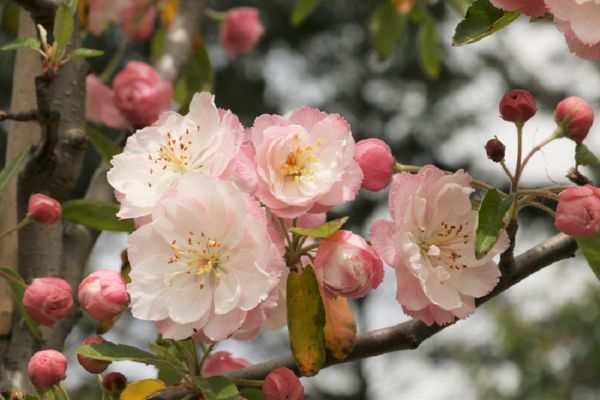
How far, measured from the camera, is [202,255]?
98 centimetres

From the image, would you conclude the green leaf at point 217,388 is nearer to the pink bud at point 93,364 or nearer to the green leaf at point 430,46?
the pink bud at point 93,364

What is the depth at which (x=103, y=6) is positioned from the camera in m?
1.92

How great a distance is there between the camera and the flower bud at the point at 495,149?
1.00 meters

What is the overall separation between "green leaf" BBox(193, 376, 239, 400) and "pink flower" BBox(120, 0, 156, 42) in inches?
54.7

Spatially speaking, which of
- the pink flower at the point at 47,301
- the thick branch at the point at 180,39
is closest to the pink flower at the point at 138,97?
the thick branch at the point at 180,39

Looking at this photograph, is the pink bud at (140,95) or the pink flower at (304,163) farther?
the pink bud at (140,95)

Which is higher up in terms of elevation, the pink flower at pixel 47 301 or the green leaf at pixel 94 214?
the pink flower at pixel 47 301

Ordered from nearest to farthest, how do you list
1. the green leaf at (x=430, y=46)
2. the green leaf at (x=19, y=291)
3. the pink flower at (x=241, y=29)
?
the green leaf at (x=19, y=291)
the green leaf at (x=430, y=46)
the pink flower at (x=241, y=29)

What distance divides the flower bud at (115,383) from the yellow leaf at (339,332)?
0.67ft

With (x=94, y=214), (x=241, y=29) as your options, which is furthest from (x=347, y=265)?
(x=241, y=29)

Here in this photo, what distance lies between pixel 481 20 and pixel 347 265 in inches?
10.6

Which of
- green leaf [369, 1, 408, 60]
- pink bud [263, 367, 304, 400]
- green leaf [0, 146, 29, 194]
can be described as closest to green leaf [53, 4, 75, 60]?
green leaf [0, 146, 29, 194]

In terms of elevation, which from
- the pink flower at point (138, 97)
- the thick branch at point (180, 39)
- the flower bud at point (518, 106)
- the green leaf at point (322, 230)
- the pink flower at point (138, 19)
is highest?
the flower bud at point (518, 106)

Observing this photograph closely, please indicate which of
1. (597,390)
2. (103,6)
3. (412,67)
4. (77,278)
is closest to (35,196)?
(77,278)
